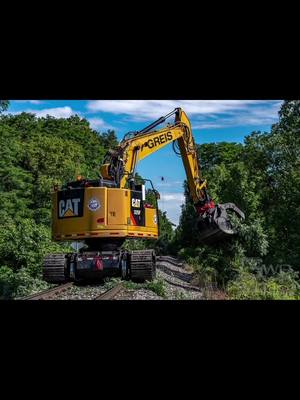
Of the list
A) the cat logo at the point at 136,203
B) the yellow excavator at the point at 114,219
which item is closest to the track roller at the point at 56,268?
the yellow excavator at the point at 114,219

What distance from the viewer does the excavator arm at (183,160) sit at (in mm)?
13625

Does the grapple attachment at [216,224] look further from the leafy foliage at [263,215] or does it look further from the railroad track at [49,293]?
the railroad track at [49,293]

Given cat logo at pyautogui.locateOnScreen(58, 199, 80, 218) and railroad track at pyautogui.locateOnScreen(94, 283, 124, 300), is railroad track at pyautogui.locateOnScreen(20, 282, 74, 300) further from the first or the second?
cat logo at pyautogui.locateOnScreen(58, 199, 80, 218)

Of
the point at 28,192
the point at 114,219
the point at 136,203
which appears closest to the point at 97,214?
the point at 114,219

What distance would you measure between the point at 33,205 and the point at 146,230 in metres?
13.9

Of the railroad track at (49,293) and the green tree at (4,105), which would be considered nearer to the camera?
the railroad track at (49,293)

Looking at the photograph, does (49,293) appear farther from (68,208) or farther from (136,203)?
(136,203)

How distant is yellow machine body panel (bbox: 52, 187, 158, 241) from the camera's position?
41.3 ft

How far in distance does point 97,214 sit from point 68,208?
0.76 m

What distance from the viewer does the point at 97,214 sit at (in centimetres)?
1259
